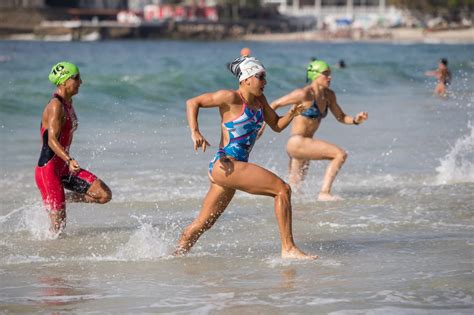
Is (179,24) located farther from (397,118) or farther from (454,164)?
(454,164)

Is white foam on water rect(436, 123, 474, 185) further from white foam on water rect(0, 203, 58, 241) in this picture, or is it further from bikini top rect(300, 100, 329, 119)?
white foam on water rect(0, 203, 58, 241)

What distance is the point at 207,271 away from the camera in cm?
769

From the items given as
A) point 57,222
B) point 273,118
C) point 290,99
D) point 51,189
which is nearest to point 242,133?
point 273,118

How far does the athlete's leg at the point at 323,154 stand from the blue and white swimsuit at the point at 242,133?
3.70 metres

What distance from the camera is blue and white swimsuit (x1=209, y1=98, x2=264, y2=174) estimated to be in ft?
25.0

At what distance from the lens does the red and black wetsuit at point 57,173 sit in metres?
8.91

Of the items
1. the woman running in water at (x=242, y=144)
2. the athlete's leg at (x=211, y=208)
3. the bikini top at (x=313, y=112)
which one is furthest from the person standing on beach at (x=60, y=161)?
the bikini top at (x=313, y=112)

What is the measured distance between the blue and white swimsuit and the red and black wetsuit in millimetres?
1816

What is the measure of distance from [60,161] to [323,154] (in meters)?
3.52

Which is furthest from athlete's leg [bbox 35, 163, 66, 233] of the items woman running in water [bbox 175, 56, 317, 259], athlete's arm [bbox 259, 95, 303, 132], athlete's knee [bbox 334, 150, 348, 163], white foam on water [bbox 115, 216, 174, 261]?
athlete's knee [bbox 334, 150, 348, 163]

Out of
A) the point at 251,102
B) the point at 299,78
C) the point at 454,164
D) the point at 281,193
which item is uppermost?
the point at 251,102

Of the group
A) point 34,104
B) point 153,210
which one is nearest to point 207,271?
point 153,210

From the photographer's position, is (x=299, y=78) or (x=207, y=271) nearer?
(x=207, y=271)

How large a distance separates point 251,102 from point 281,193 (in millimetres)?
743
